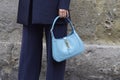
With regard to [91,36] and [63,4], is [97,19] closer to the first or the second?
[91,36]

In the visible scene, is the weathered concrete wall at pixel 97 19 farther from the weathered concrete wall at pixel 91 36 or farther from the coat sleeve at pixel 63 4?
the coat sleeve at pixel 63 4

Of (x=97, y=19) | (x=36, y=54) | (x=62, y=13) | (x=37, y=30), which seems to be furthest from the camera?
(x=97, y=19)

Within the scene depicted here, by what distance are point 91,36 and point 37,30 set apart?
3.06 feet

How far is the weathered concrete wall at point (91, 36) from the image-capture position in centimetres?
401

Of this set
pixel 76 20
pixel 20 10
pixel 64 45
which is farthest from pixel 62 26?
pixel 76 20

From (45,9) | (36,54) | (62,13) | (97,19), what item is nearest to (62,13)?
(62,13)

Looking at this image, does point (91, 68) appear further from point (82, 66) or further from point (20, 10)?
point (20, 10)

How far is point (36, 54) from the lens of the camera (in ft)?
11.2

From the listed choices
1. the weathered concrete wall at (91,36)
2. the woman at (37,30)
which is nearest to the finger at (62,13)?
the woman at (37,30)

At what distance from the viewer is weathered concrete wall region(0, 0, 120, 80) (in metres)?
4.01

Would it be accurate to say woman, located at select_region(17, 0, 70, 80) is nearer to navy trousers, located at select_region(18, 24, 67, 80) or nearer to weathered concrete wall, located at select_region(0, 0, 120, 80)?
navy trousers, located at select_region(18, 24, 67, 80)

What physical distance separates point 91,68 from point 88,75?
0.09 meters

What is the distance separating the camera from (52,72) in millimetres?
3291

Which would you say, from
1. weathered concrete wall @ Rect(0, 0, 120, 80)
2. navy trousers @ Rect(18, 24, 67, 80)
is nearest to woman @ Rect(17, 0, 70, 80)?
navy trousers @ Rect(18, 24, 67, 80)
